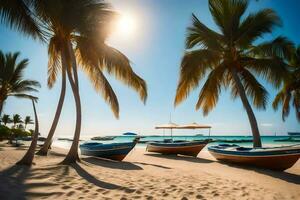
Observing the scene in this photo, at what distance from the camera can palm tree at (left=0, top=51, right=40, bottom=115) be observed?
19.4m

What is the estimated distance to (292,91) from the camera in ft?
68.7

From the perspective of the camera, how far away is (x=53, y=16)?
7891 millimetres

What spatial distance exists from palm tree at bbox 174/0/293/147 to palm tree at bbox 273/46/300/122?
9.18 meters

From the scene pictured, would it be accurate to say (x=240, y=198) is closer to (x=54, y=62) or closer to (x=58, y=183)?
(x=58, y=183)

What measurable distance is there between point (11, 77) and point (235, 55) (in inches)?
753

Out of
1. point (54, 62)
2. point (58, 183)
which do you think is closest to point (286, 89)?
point (54, 62)

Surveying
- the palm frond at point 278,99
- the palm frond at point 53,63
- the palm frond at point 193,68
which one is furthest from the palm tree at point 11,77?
the palm frond at point 278,99

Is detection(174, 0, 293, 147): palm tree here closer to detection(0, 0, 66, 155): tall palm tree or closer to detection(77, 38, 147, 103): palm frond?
detection(77, 38, 147, 103): palm frond

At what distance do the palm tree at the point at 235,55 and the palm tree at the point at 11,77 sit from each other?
1582cm

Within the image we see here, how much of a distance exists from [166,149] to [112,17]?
10418 millimetres

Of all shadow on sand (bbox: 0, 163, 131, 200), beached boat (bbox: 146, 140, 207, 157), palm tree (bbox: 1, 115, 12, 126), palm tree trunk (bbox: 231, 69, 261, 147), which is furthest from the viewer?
palm tree (bbox: 1, 115, 12, 126)

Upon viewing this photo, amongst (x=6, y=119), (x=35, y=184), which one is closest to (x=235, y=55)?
(x=35, y=184)

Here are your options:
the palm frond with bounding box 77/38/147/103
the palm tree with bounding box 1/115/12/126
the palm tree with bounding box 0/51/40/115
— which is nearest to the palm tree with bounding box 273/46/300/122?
the palm frond with bounding box 77/38/147/103

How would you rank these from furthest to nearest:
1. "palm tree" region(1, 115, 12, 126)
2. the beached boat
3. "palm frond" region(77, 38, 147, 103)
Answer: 1. "palm tree" region(1, 115, 12, 126)
2. the beached boat
3. "palm frond" region(77, 38, 147, 103)
